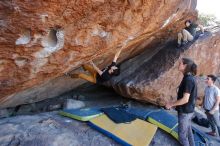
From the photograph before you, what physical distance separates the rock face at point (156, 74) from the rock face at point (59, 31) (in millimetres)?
1707

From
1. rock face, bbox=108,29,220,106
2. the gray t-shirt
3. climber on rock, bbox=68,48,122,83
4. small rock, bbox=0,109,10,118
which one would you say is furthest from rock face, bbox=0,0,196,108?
the gray t-shirt

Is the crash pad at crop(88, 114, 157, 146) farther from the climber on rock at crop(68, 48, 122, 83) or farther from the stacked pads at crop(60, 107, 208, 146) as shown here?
the climber on rock at crop(68, 48, 122, 83)

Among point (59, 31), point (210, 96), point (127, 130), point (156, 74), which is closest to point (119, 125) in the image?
point (127, 130)

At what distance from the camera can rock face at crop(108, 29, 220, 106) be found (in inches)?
320

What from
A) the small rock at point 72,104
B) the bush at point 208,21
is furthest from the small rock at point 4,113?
the bush at point 208,21

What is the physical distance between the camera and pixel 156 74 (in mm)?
8320

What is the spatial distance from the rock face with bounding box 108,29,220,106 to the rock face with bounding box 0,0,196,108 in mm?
1707

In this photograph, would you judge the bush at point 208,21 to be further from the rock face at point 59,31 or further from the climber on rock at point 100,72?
the climber on rock at point 100,72

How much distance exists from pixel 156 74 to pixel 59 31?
3.97 meters

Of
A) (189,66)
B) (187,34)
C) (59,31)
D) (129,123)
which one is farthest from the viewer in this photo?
(187,34)

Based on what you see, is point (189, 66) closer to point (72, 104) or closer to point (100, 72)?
point (100, 72)

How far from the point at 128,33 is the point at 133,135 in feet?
6.61

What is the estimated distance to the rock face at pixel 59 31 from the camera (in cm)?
445

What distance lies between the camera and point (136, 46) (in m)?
8.48
